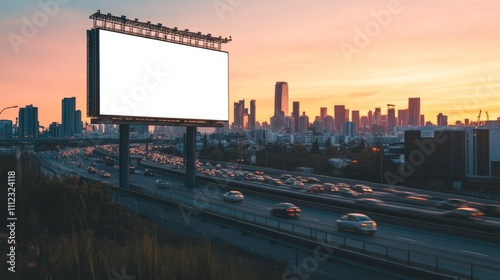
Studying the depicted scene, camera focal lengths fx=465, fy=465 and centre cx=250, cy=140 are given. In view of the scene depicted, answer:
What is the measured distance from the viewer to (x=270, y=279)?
1190cm

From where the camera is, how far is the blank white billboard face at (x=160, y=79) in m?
34.8

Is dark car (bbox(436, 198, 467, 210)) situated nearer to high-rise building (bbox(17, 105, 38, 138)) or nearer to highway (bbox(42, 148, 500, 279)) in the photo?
highway (bbox(42, 148, 500, 279))

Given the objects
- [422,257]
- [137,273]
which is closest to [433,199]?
[422,257]

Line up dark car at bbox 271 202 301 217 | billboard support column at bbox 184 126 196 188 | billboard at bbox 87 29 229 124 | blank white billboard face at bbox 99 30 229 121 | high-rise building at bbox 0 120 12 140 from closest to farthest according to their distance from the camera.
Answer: dark car at bbox 271 202 301 217 → billboard at bbox 87 29 229 124 → blank white billboard face at bbox 99 30 229 121 → billboard support column at bbox 184 126 196 188 → high-rise building at bbox 0 120 12 140

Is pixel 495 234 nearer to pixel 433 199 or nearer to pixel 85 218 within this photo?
pixel 433 199

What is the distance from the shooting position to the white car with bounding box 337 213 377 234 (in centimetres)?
2342

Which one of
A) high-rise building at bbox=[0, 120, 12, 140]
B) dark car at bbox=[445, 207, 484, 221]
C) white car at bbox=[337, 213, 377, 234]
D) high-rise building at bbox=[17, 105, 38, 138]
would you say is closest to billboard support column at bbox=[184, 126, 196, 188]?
white car at bbox=[337, 213, 377, 234]

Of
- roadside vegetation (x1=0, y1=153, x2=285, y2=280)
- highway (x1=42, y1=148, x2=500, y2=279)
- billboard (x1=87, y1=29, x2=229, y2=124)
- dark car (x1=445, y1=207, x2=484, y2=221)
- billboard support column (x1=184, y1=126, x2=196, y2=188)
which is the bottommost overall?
highway (x1=42, y1=148, x2=500, y2=279)

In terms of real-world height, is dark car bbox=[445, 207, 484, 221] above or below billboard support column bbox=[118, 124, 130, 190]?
below

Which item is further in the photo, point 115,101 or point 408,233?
point 115,101

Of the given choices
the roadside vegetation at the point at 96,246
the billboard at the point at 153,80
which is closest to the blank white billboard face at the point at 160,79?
the billboard at the point at 153,80

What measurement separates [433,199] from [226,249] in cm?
2383

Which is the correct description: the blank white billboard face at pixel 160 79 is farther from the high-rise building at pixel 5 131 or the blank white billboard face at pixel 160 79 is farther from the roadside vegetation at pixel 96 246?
the high-rise building at pixel 5 131

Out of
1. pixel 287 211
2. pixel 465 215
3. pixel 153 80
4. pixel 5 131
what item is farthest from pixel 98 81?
pixel 5 131
